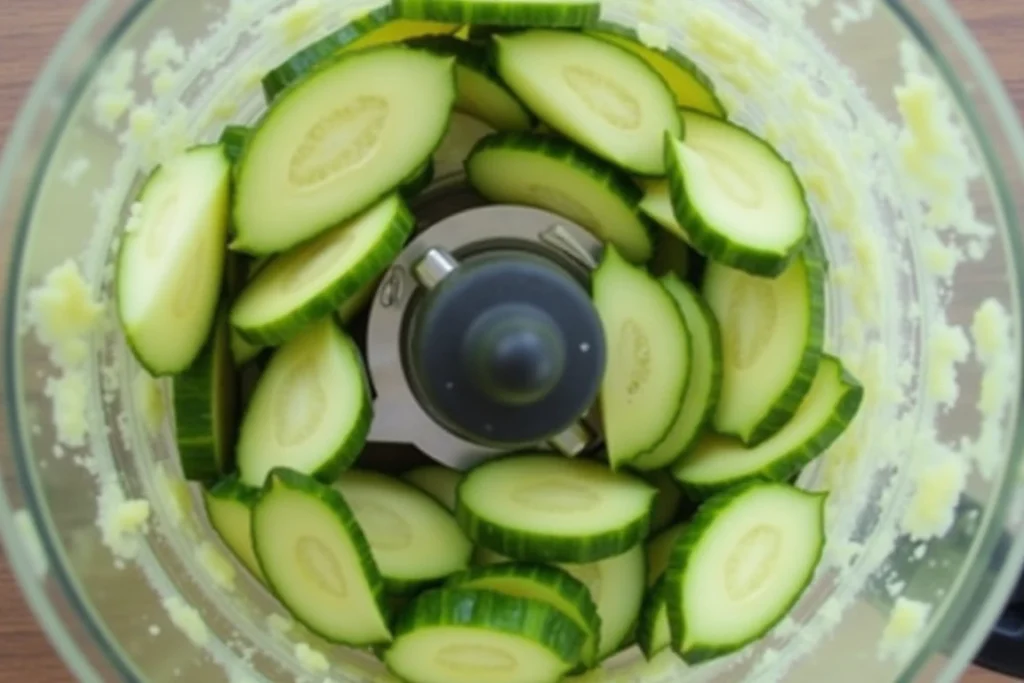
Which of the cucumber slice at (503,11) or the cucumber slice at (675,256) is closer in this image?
the cucumber slice at (503,11)

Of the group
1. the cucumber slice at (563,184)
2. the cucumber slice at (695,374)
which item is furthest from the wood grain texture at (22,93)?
the cucumber slice at (695,374)

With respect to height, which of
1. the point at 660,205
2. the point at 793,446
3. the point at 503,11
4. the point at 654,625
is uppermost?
the point at 503,11

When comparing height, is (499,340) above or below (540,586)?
above

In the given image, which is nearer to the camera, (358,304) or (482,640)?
(482,640)

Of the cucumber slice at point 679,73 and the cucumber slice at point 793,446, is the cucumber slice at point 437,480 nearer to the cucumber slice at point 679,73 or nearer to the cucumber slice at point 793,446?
the cucumber slice at point 793,446

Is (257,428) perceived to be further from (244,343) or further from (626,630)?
(626,630)

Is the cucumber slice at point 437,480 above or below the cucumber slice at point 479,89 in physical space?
below

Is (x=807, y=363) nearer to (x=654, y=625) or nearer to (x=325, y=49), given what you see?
(x=654, y=625)

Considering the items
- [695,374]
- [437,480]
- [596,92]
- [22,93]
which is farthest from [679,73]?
[22,93]
